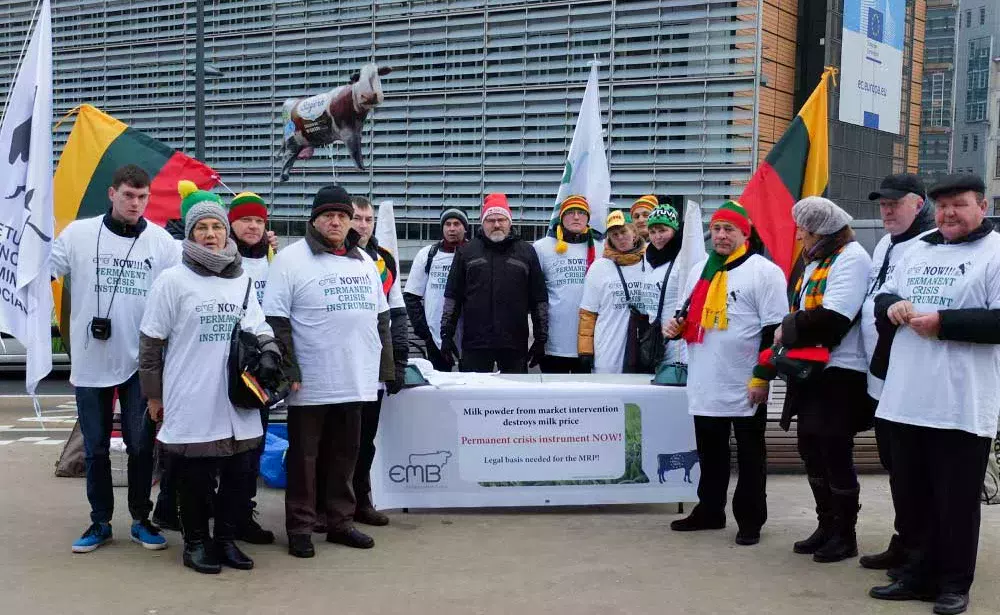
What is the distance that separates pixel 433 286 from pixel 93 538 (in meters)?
3.46

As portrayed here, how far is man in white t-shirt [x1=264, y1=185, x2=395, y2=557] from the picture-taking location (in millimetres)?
5734

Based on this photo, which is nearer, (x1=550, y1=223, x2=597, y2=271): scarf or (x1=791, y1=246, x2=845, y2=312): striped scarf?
(x1=791, y1=246, x2=845, y2=312): striped scarf

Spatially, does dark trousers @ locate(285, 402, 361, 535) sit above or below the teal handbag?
below

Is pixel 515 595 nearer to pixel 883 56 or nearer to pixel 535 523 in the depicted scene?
pixel 535 523

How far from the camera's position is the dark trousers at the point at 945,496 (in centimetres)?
485

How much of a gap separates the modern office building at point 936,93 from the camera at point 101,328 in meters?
64.0

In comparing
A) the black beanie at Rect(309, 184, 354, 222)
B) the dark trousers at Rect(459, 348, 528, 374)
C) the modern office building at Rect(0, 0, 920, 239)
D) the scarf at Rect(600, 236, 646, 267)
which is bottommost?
the dark trousers at Rect(459, 348, 528, 374)

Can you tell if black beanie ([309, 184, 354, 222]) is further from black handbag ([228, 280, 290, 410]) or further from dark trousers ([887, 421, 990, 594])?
dark trousers ([887, 421, 990, 594])

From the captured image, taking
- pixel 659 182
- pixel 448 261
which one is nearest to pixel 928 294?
pixel 448 261

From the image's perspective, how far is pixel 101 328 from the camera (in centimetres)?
566

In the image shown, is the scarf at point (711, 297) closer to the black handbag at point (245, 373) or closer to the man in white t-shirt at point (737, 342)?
the man in white t-shirt at point (737, 342)

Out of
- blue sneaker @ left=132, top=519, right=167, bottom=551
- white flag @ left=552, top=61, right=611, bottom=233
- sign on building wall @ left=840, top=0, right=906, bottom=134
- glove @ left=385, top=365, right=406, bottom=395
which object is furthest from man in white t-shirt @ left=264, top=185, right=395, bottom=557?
sign on building wall @ left=840, top=0, right=906, bottom=134

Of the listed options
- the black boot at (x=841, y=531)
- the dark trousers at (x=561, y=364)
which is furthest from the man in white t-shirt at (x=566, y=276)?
the black boot at (x=841, y=531)

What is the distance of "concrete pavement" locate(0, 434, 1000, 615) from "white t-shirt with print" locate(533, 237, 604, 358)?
56.8 inches
